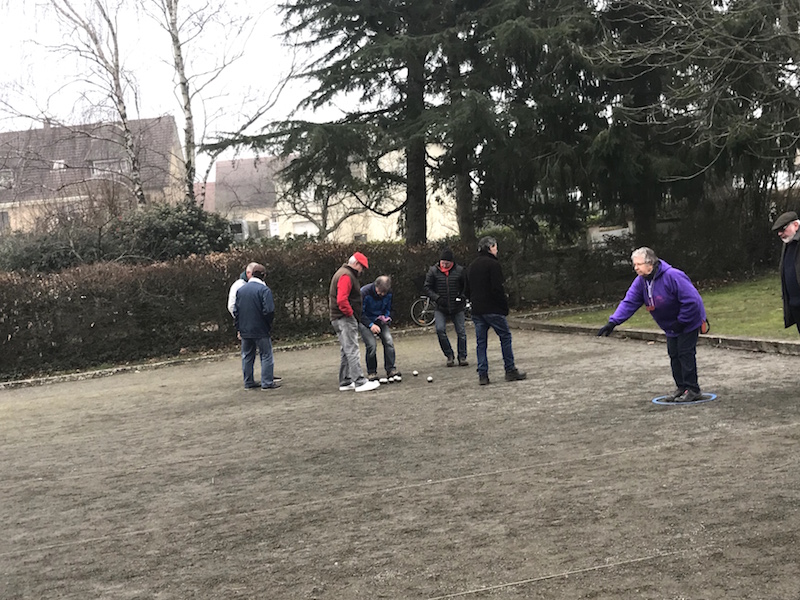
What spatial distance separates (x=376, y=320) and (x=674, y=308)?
15.7ft

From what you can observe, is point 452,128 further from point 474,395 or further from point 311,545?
point 311,545

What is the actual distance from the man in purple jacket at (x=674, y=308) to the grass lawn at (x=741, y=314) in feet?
12.4

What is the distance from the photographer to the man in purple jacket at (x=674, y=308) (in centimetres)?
768

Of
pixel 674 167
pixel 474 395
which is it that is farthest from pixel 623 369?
pixel 674 167

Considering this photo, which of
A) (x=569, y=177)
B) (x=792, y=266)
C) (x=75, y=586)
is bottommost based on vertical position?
(x=75, y=586)

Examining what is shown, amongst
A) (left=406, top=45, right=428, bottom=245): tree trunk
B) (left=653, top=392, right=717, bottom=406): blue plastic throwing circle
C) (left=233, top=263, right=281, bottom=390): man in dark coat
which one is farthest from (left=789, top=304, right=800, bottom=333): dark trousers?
(left=406, top=45, right=428, bottom=245): tree trunk

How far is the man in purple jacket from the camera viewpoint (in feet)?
25.2

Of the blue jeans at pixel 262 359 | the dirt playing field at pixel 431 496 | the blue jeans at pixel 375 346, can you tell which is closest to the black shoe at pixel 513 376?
the dirt playing field at pixel 431 496

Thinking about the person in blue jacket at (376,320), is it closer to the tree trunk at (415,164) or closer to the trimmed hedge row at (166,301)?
the trimmed hedge row at (166,301)

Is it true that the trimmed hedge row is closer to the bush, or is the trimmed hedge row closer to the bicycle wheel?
the bicycle wheel

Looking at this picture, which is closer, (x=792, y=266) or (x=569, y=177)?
(x=792, y=266)

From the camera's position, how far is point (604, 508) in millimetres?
4871

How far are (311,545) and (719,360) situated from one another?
24.5 ft

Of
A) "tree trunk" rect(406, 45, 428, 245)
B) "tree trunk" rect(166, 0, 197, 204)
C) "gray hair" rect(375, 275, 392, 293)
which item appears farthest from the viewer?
"tree trunk" rect(166, 0, 197, 204)
